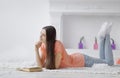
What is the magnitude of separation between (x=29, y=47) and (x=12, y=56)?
311 millimetres

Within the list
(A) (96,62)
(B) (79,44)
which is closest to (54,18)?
(B) (79,44)

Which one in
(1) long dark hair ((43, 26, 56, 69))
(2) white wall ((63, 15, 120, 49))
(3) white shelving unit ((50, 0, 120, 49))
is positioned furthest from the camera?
(2) white wall ((63, 15, 120, 49))

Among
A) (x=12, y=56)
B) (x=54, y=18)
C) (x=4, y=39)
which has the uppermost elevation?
(x=54, y=18)

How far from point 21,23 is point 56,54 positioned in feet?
6.49

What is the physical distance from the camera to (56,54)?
2457 millimetres

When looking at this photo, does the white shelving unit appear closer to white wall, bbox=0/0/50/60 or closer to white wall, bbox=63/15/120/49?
white wall, bbox=63/15/120/49

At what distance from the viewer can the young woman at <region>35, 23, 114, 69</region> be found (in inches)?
96.5

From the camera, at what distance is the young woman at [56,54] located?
2.45 m

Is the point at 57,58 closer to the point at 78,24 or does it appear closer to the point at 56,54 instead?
the point at 56,54

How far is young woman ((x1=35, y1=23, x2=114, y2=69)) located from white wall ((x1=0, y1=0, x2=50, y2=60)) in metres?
Answer: 1.56

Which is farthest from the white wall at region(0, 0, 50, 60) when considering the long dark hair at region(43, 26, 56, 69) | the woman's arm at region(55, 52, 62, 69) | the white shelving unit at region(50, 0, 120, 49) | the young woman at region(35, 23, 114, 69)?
the woman's arm at region(55, 52, 62, 69)

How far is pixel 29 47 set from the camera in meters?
4.30

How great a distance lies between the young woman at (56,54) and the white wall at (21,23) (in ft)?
5.11

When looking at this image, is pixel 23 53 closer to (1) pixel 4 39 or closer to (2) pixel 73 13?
(1) pixel 4 39
